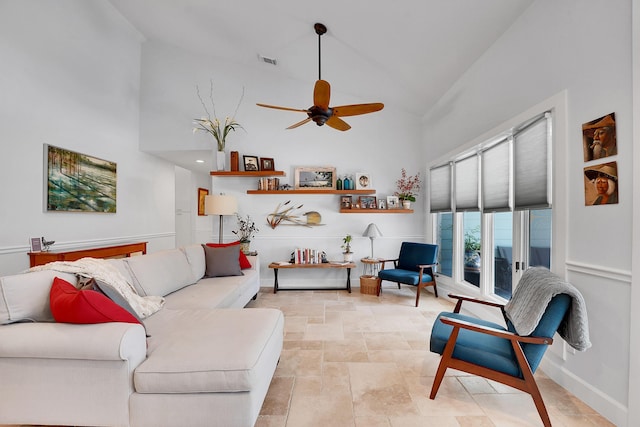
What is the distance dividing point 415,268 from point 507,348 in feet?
8.31

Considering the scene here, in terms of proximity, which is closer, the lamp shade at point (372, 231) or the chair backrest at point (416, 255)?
the chair backrest at point (416, 255)

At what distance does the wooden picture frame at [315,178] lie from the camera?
4.89m

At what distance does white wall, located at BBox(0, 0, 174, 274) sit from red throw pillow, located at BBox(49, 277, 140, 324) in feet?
7.20

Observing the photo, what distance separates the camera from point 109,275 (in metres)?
2.10

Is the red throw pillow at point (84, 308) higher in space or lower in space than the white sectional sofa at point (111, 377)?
higher

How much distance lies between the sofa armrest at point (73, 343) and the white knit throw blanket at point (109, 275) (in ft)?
1.43

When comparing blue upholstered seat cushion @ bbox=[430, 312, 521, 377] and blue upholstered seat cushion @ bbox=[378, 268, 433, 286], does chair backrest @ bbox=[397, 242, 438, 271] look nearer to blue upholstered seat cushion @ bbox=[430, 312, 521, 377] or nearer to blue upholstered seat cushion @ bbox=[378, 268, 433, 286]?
blue upholstered seat cushion @ bbox=[378, 268, 433, 286]

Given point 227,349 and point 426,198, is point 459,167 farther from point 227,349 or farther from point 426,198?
point 227,349

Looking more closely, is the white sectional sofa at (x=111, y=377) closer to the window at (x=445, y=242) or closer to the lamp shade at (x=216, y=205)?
the lamp shade at (x=216, y=205)

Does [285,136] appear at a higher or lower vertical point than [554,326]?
higher

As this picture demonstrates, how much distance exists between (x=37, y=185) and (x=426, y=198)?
17.6 feet

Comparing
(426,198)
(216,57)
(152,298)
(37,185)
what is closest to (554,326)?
(152,298)

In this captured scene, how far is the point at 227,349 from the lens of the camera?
1574 millimetres

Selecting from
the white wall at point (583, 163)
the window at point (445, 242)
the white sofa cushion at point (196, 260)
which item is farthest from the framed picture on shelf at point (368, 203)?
the white sofa cushion at point (196, 260)
